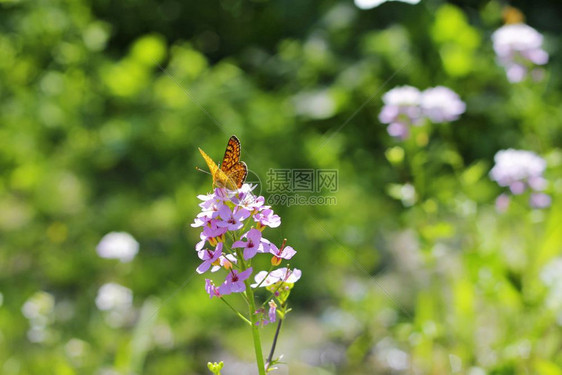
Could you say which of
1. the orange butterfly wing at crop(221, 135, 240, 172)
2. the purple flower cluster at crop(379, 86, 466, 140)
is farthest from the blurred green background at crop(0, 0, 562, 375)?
the orange butterfly wing at crop(221, 135, 240, 172)

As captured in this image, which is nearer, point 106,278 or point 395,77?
point 106,278

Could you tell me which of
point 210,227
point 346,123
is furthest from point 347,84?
point 210,227

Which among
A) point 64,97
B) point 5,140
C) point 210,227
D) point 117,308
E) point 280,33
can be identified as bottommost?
point 210,227

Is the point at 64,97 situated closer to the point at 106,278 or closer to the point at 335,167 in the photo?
the point at 106,278

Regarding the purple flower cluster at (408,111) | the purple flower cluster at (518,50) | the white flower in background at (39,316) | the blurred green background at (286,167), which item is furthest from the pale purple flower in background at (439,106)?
the white flower in background at (39,316)

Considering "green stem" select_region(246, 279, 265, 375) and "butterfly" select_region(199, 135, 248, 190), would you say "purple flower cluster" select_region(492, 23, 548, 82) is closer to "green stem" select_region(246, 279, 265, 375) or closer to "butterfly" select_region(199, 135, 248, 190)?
"butterfly" select_region(199, 135, 248, 190)

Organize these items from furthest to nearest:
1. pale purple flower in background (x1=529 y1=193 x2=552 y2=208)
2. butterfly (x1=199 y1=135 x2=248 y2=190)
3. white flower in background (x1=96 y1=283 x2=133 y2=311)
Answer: white flower in background (x1=96 y1=283 x2=133 y2=311), pale purple flower in background (x1=529 y1=193 x2=552 y2=208), butterfly (x1=199 y1=135 x2=248 y2=190)

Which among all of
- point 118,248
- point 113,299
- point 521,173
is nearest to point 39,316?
point 113,299

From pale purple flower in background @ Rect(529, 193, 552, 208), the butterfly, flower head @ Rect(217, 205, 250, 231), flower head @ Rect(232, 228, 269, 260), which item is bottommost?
flower head @ Rect(232, 228, 269, 260)
